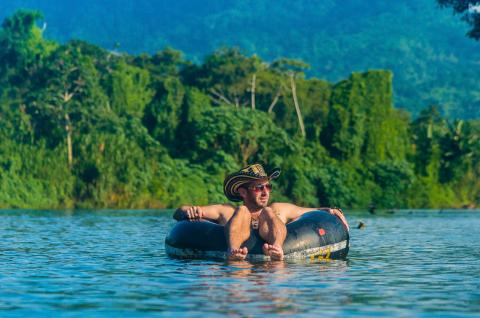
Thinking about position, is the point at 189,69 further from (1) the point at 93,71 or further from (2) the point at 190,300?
(2) the point at 190,300

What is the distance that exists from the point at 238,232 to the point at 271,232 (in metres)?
0.58

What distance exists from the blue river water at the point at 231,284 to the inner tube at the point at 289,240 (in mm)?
219

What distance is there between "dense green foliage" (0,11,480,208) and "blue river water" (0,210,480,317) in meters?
47.8

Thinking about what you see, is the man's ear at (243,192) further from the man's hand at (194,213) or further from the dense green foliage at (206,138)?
the dense green foliage at (206,138)

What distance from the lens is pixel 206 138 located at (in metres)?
87.3

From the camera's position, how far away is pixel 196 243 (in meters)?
21.3

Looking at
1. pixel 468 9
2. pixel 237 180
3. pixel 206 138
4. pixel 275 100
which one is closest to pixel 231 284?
pixel 237 180

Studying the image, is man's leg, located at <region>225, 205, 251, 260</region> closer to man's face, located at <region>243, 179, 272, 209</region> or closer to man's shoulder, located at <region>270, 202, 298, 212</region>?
man's face, located at <region>243, 179, 272, 209</region>

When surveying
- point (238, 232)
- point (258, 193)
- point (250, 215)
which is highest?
point (258, 193)

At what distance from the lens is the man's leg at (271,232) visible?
64.9ft

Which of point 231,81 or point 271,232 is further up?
point 231,81

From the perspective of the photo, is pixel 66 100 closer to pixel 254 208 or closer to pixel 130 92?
pixel 130 92

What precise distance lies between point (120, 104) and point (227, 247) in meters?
81.7

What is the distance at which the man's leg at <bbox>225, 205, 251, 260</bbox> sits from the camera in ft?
65.2
